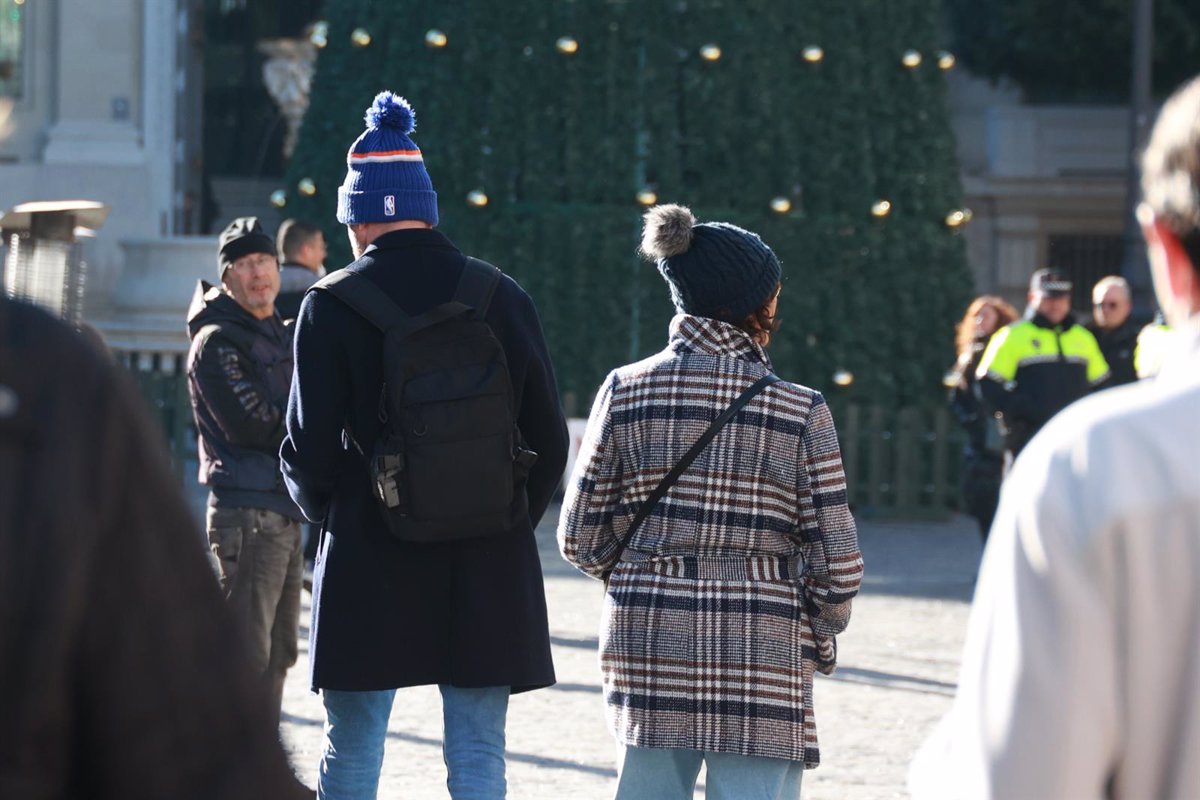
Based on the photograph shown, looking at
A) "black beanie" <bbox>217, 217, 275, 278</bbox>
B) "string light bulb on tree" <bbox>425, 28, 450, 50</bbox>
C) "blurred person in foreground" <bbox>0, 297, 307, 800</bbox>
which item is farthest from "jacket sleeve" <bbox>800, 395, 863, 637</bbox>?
"string light bulb on tree" <bbox>425, 28, 450, 50</bbox>

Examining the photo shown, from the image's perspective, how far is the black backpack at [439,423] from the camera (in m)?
4.18

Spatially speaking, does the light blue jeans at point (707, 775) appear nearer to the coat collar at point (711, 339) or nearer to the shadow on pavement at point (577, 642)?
the coat collar at point (711, 339)

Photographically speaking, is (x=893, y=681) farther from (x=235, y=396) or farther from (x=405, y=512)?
(x=405, y=512)

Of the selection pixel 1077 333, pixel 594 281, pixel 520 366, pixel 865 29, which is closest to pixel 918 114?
pixel 865 29

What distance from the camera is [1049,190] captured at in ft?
79.6

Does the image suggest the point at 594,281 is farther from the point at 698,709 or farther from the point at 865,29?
the point at 698,709

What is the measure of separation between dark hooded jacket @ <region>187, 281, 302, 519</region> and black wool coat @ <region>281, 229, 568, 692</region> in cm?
190

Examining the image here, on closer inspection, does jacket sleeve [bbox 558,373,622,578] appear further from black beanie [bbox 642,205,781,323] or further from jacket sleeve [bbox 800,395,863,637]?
jacket sleeve [bbox 800,395,863,637]

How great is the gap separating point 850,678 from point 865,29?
28.2ft

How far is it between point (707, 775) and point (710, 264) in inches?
42.3

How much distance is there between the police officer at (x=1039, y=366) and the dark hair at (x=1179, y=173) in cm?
779

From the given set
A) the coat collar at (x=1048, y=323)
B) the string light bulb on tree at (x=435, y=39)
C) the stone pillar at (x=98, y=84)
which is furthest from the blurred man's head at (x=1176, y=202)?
the stone pillar at (x=98, y=84)

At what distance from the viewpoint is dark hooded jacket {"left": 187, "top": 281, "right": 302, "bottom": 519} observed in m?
6.27

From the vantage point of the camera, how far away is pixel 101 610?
148cm
